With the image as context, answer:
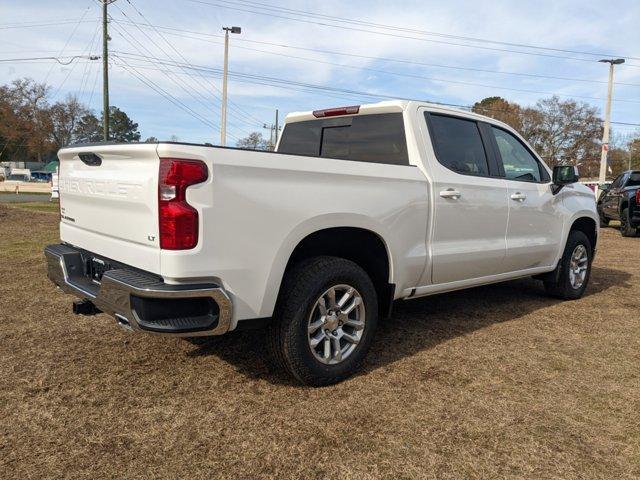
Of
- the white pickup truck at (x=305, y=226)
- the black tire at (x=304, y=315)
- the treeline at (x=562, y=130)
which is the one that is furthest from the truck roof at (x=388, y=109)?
the treeline at (x=562, y=130)

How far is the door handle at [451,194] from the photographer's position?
12.8ft

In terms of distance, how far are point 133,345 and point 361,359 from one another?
5.82 ft

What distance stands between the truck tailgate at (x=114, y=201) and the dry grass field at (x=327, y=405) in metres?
0.87

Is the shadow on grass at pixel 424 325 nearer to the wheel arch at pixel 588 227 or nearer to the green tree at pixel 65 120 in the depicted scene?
the wheel arch at pixel 588 227

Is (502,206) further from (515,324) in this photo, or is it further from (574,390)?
(574,390)

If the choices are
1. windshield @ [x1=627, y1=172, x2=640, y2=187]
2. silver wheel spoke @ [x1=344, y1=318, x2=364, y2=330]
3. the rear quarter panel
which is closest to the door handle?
the rear quarter panel

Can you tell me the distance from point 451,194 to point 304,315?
1.61 meters

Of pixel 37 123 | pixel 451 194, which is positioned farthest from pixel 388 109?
pixel 37 123

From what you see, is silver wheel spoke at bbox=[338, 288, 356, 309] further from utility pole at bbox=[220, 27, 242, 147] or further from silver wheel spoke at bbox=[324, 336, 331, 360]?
utility pole at bbox=[220, 27, 242, 147]

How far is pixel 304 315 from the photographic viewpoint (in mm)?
3092

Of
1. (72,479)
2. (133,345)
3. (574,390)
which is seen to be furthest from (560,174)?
(72,479)

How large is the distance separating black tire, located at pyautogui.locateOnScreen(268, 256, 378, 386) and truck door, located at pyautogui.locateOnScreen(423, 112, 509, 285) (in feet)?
Result: 3.16

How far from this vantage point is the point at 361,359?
3.50m

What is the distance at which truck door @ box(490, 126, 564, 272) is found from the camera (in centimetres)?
473
